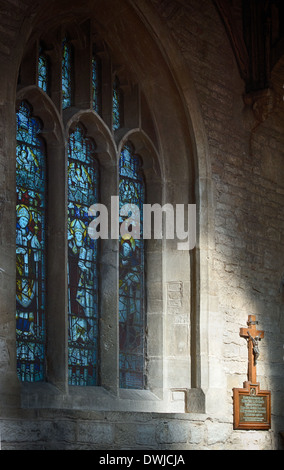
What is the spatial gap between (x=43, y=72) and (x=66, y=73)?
1.19 ft

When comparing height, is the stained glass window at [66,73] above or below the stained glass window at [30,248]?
above

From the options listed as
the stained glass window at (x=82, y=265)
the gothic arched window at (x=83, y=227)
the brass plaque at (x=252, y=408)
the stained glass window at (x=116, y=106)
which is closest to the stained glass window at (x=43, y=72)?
the gothic arched window at (x=83, y=227)

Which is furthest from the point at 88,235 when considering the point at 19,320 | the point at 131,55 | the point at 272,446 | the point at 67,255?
the point at 272,446

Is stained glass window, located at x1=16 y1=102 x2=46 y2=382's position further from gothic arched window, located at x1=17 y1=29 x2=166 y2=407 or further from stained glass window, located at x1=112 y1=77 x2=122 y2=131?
stained glass window, located at x1=112 y1=77 x2=122 y2=131

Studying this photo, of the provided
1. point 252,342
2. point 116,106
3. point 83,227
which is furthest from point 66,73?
point 252,342

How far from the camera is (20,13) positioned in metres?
8.98

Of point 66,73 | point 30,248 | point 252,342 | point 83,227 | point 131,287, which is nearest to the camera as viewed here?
point 30,248

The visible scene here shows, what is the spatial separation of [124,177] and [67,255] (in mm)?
1373

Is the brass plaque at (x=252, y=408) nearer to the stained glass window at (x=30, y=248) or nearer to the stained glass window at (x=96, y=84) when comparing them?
the stained glass window at (x=30, y=248)

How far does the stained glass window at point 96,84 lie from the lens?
10.2 meters

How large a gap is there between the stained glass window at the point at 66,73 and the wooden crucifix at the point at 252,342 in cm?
284

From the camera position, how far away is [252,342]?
10555mm

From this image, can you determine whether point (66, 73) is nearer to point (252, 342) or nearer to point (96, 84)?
point (96, 84)
